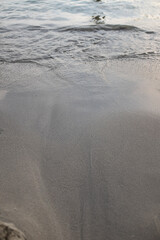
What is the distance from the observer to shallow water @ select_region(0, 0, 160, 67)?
350 centimetres

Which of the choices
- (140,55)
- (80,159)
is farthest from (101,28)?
(80,159)

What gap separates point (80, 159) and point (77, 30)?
12.0ft

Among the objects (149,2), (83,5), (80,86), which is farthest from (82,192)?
(149,2)

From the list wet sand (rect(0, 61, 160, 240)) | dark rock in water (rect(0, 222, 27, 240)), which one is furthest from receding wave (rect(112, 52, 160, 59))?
dark rock in water (rect(0, 222, 27, 240))

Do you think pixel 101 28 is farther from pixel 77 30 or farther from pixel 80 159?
pixel 80 159

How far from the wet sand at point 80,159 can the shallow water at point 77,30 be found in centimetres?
100

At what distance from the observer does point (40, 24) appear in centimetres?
496

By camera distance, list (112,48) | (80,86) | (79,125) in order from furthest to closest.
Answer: (112,48) < (80,86) < (79,125)

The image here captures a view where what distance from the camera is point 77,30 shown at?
454cm

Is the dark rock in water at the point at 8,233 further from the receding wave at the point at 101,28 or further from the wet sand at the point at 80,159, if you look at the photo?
the receding wave at the point at 101,28

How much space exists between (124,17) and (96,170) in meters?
5.07

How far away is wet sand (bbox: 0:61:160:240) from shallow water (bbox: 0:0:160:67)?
100 centimetres

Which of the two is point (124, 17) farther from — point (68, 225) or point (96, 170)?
point (68, 225)

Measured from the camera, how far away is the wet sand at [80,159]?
1.24m
